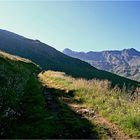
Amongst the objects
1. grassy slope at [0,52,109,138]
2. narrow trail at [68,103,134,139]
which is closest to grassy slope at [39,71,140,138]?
narrow trail at [68,103,134,139]

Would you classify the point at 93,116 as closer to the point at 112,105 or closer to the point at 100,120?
the point at 100,120

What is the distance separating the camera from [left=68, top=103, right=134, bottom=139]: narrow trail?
45.1 ft

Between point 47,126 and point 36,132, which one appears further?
point 47,126

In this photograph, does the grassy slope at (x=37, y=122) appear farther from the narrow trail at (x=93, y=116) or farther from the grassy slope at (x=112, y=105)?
the grassy slope at (x=112, y=105)

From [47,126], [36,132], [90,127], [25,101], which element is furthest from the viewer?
[25,101]

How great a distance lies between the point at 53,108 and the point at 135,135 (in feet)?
20.2

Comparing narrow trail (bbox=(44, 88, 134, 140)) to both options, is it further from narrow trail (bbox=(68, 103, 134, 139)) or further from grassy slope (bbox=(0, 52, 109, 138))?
grassy slope (bbox=(0, 52, 109, 138))

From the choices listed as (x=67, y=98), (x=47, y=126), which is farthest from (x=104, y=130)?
(x=67, y=98)

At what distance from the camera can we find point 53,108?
59.9ft

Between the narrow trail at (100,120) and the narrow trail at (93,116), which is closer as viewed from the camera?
the narrow trail at (100,120)

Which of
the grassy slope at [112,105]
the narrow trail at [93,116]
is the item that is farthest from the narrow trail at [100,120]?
the grassy slope at [112,105]

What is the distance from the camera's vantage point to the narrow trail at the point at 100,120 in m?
13.7

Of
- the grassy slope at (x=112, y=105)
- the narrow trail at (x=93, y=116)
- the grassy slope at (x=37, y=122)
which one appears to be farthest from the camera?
the grassy slope at (x=112, y=105)

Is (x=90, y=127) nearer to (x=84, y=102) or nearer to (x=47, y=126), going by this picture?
(x=47, y=126)
